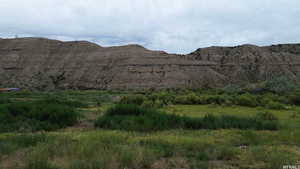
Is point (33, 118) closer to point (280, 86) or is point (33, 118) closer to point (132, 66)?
point (280, 86)

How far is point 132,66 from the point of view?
7212 cm

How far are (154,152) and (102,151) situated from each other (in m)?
1.51

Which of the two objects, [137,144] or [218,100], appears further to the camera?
[218,100]

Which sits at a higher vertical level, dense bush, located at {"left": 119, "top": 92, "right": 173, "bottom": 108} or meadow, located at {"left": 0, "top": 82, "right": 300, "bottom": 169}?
meadow, located at {"left": 0, "top": 82, "right": 300, "bottom": 169}

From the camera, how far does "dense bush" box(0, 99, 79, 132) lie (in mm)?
12750

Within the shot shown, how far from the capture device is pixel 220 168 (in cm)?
659

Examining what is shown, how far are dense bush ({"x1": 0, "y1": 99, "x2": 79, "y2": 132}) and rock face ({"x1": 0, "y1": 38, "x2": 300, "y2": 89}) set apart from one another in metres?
49.7

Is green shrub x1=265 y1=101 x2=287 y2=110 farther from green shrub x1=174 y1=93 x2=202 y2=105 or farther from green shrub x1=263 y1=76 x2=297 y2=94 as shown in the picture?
green shrub x1=263 y1=76 x2=297 y2=94

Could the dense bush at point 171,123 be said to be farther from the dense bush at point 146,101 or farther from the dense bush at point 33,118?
the dense bush at point 146,101

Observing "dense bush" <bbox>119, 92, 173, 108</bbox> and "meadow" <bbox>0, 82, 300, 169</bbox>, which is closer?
"meadow" <bbox>0, 82, 300, 169</bbox>

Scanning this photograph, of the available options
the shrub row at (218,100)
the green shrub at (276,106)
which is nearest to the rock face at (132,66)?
the shrub row at (218,100)

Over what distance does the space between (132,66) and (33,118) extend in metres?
58.3

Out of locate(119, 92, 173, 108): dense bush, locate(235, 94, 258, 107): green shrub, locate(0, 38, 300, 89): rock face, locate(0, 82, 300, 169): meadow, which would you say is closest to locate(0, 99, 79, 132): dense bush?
locate(0, 82, 300, 169): meadow

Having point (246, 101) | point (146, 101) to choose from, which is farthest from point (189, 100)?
point (246, 101)
